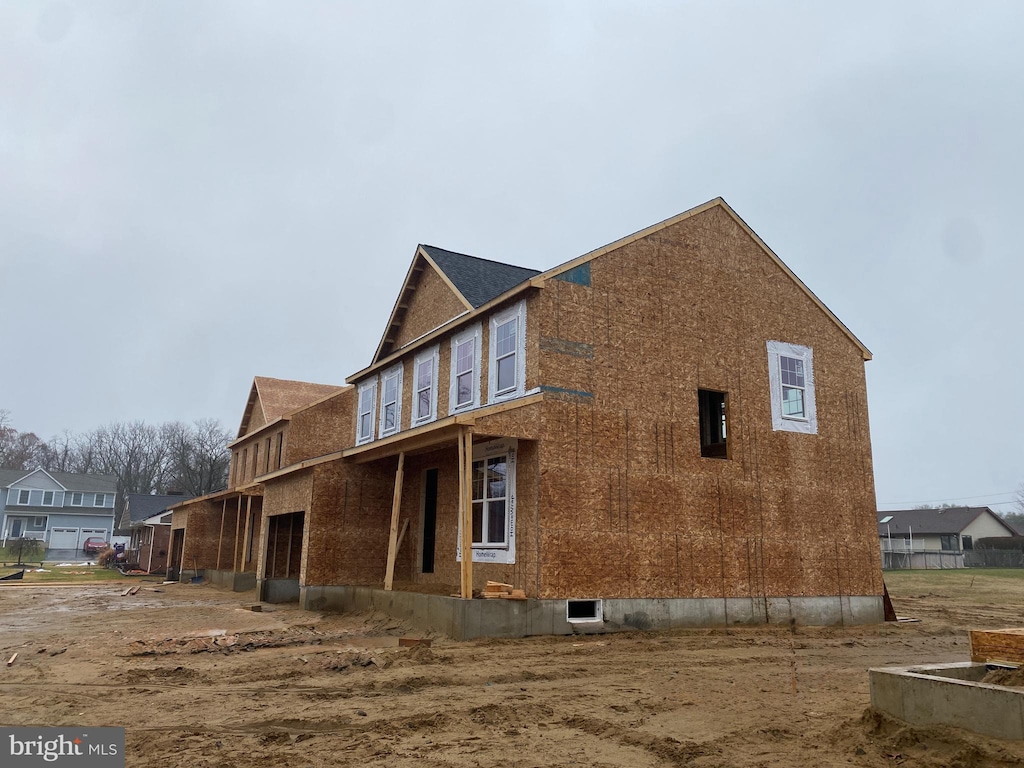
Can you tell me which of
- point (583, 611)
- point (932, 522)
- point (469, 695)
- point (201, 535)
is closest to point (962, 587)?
point (583, 611)

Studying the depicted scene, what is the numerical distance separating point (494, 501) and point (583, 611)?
2.88 meters

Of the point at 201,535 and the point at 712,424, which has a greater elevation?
the point at 712,424

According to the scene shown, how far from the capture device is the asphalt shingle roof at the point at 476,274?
1898 centimetres

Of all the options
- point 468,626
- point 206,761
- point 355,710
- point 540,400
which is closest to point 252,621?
point 468,626

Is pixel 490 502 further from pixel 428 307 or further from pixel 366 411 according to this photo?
pixel 366 411

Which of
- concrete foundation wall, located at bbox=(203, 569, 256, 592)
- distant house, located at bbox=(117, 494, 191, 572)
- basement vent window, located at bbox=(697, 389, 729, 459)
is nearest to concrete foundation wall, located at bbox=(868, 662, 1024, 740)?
basement vent window, located at bbox=(697, 389, 729, 459)

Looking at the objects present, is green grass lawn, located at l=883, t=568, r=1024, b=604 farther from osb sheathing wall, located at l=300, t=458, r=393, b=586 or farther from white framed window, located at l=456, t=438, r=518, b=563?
osb sheathing wall, located at l=300, t=458, r=393, b=586

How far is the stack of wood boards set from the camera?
12.7 meters

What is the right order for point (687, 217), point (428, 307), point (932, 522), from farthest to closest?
point (932, 522), point (428, 307), point (687, 217)

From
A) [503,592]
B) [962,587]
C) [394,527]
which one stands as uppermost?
[394,527]

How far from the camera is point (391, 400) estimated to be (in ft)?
71.2

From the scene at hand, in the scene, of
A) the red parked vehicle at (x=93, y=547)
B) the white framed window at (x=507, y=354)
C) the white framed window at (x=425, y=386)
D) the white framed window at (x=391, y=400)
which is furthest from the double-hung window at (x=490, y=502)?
the red parked vehicle at (x=93, y=547)

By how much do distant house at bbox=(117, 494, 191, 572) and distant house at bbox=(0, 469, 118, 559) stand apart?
56.5 feet

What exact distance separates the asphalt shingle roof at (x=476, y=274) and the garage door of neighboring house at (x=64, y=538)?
59.5 metres
